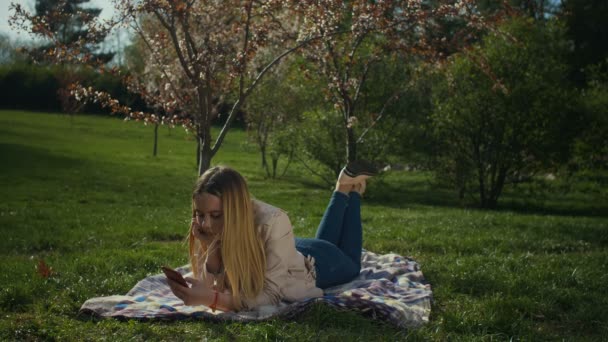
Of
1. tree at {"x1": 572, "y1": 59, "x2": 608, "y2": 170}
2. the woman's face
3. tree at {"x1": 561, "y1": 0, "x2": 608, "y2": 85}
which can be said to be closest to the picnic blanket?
the woman's face

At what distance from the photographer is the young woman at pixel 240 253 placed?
15.1ft

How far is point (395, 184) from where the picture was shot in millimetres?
22266

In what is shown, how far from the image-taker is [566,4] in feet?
107

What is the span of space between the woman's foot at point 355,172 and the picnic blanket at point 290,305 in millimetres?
980

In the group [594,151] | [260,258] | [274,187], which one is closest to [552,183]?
[594,151]

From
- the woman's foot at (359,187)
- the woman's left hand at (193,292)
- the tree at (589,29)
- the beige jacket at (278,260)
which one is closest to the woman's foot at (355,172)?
the woman's foot at (359,187)

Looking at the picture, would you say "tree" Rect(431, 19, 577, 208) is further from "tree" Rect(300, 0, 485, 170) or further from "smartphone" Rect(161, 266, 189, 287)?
"smartphone" Rect(161, 266, 189, 287)

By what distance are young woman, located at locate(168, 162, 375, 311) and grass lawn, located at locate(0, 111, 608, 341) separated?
31 cm

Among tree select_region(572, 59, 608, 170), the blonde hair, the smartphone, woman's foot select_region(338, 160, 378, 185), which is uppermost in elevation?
tree select_region(572, 59, 608, 170)

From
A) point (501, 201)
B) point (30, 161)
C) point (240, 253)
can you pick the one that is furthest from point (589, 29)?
point (240, 253)

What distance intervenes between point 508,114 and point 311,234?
803 cm

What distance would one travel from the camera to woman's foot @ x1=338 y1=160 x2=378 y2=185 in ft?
20.4

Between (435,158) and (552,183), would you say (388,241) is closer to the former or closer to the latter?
(435,158)

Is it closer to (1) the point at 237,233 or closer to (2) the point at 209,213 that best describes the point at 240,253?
(1) the point at 237,233
